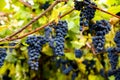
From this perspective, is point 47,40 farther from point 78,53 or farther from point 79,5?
point 78,53

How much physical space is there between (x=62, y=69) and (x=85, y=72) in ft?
0.66

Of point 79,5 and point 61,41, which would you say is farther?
point 61,41

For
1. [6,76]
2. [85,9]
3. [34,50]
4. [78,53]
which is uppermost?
[85,9]

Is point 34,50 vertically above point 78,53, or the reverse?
point 34,50

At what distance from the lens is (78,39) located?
8.20 ft

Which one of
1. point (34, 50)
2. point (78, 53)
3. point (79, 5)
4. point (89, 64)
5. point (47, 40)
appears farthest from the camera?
point (89, 64)

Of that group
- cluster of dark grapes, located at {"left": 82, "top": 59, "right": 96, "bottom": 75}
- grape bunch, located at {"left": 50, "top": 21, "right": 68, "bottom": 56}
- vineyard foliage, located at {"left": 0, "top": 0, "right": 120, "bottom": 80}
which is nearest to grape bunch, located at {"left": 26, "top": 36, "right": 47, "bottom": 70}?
vineyard foliage, located at {"left": 0, "top": 0, "right": 120, "bottom": 80}

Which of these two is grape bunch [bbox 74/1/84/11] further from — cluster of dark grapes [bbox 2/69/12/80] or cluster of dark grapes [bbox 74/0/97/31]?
cluster of dark grapes [bbox 2/69/12/80]

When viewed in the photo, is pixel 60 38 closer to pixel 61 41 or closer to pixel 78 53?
pixel 61 41

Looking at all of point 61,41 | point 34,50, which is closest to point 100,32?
point 61,41

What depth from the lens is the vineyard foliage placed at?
1664 millimetres

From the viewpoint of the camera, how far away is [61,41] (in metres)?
1.71

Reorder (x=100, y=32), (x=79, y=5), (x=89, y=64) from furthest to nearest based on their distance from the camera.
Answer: (x=89, y=64)
(x=100, y=32)
(x=79, y=5)

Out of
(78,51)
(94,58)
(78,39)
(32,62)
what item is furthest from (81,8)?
(94,58)
